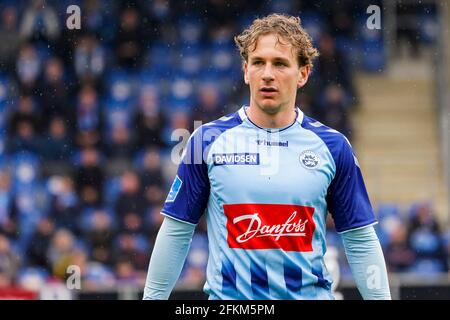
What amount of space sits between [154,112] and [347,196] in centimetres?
916

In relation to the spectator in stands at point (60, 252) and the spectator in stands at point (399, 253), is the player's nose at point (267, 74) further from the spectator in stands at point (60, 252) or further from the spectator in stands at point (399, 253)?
the spectator in stands at point (399, 253)

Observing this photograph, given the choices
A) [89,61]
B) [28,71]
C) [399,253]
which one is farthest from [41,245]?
[399,253]

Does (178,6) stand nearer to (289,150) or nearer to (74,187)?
(74,187)

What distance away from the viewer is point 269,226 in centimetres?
419

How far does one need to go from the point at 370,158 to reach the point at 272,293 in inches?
433

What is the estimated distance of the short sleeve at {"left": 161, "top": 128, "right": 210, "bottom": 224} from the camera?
170 inches

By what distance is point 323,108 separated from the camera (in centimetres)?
1333

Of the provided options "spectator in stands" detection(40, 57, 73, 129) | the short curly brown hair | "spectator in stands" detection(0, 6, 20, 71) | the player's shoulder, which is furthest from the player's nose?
"spectator in stands" detection(0, 6, 20, 71)

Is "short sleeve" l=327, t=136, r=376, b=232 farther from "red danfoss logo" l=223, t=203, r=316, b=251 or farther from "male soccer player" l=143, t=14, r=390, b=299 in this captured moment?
"red danfoss logo" l=223, t=203, r=316, b=251

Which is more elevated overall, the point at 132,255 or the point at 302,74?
the point at 302,74

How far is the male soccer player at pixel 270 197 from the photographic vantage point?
13.8 feet

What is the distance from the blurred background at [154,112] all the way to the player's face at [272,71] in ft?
21.8

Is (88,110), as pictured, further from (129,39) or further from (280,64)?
(280,64)

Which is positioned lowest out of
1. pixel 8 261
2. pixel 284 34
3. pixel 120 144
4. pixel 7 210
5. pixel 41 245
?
pixel 8 261
